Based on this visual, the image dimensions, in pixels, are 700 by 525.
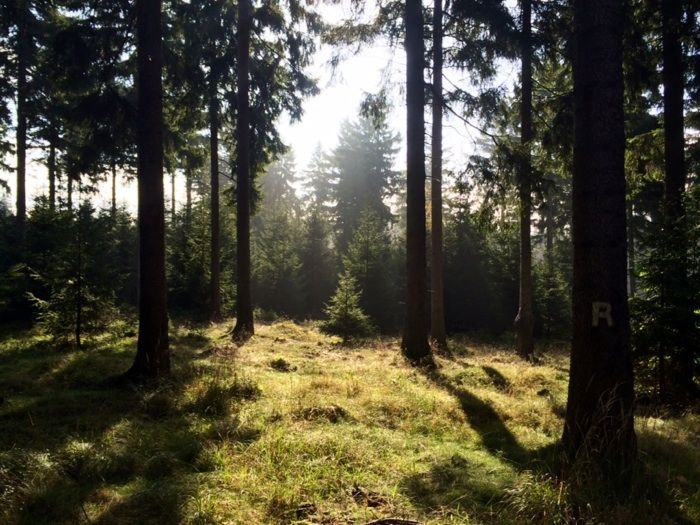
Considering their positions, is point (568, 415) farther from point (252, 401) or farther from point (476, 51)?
point (476, 51)

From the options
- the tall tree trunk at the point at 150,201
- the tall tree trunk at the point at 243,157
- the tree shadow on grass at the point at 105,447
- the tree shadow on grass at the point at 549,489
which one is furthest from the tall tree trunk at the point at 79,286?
the tree shadow on grass at the point at 549,489

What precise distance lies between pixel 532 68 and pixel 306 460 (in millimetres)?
13616

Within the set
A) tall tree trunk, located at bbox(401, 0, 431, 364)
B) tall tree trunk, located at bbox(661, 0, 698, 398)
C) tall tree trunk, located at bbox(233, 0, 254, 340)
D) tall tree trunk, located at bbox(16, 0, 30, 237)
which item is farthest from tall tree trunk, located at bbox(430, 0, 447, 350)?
tall tree trunk, located at bbox(16, 0, 30, 237)

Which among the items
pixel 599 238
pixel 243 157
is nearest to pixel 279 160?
pixel 243 157

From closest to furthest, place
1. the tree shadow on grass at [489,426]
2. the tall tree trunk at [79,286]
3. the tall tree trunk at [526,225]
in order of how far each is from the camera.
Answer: the tree shadow on grass at [489,426] < the tall tree trunk at [79,286] < the tall tree trunk at [526,225]

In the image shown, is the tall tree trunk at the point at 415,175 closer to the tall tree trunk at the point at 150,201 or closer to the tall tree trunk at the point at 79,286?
the tall tree trunk at the point at 150,201

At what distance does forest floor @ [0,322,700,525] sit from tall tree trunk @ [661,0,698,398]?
132cm

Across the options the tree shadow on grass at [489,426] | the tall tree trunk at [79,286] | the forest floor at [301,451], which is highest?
the tall tree trunk at [79,286]

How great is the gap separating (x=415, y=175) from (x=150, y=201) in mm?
6318

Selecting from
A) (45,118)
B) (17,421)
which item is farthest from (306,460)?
(45,118)

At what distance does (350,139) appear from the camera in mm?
36625

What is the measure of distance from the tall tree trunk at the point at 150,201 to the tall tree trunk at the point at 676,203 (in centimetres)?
888

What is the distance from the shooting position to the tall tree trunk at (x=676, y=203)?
795 centimetres

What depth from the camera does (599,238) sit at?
446 cm
